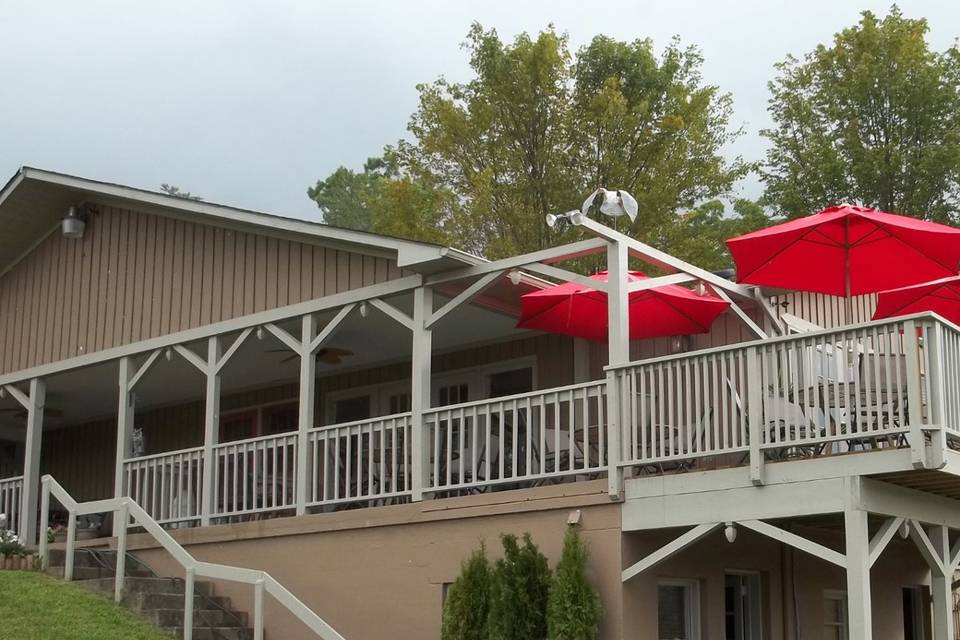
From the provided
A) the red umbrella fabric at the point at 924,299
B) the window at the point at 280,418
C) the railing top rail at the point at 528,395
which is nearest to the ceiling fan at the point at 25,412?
the window at the point at 280,418

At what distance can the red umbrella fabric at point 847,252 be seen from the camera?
476 inches

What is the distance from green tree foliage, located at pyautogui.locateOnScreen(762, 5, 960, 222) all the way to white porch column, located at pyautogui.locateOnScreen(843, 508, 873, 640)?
53.7 feet

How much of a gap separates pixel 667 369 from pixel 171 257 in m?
7.36

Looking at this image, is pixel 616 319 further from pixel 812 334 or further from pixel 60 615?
pixel 60 615

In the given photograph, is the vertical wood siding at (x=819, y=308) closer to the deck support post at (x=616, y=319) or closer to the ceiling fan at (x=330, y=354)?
the deck support post at (x=616, y=319)

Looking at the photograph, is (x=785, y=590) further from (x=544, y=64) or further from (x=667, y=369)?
(x=544, y=64)

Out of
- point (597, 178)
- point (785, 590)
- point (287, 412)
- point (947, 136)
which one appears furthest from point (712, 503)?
point (947, 136)

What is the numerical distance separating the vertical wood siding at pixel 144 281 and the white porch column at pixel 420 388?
58 centimetres

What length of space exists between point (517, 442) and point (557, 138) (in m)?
13.4

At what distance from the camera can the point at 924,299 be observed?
13.9 metres

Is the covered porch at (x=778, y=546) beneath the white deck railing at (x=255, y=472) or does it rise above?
beneath

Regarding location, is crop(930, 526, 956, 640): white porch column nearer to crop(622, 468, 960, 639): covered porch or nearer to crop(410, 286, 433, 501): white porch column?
crop(622, 468, 960, 639): covered porch

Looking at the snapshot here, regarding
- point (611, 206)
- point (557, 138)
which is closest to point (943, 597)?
point (611, 206)

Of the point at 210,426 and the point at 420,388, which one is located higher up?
the point at 420,388
